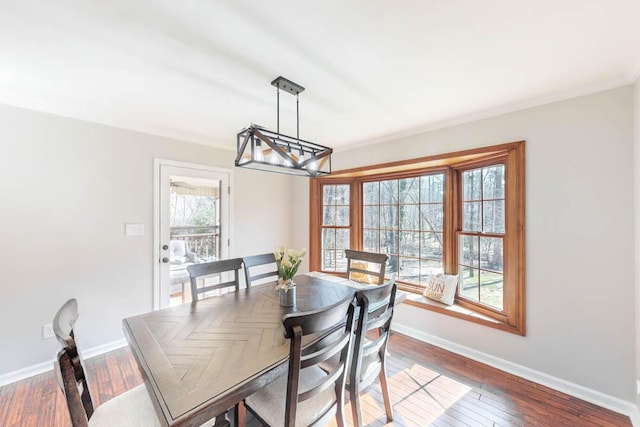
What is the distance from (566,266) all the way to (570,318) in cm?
41

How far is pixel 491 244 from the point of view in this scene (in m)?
2.65

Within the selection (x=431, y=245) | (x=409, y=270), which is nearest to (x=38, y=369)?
(x=409, y=270)

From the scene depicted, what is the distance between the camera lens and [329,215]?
13.6 feet

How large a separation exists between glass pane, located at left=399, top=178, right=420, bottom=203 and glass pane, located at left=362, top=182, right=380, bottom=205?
36 centimetres

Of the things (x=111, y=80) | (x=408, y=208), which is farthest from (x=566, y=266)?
(x=111, y=80)

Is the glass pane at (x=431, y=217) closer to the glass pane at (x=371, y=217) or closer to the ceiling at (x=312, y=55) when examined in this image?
the glass pane at (x=371, y=217)

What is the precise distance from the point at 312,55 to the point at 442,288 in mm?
2703

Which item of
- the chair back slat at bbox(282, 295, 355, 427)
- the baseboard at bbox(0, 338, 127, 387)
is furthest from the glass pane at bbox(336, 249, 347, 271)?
the baseboard at bbox(0, 338, 127, 387)

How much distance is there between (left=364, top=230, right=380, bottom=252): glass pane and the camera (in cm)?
370

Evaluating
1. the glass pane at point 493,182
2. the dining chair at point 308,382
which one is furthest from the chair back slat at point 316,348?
the glass pane at point 493,182

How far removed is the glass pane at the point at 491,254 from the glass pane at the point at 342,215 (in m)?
1.83

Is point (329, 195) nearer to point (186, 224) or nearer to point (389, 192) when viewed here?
point (389, 192)

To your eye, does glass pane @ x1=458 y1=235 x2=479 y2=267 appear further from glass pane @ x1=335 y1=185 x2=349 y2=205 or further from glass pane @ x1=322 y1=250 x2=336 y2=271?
glass pane @ x1=322 y1=250 x2=336 y2=271

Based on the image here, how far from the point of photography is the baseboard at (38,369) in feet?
7.23
